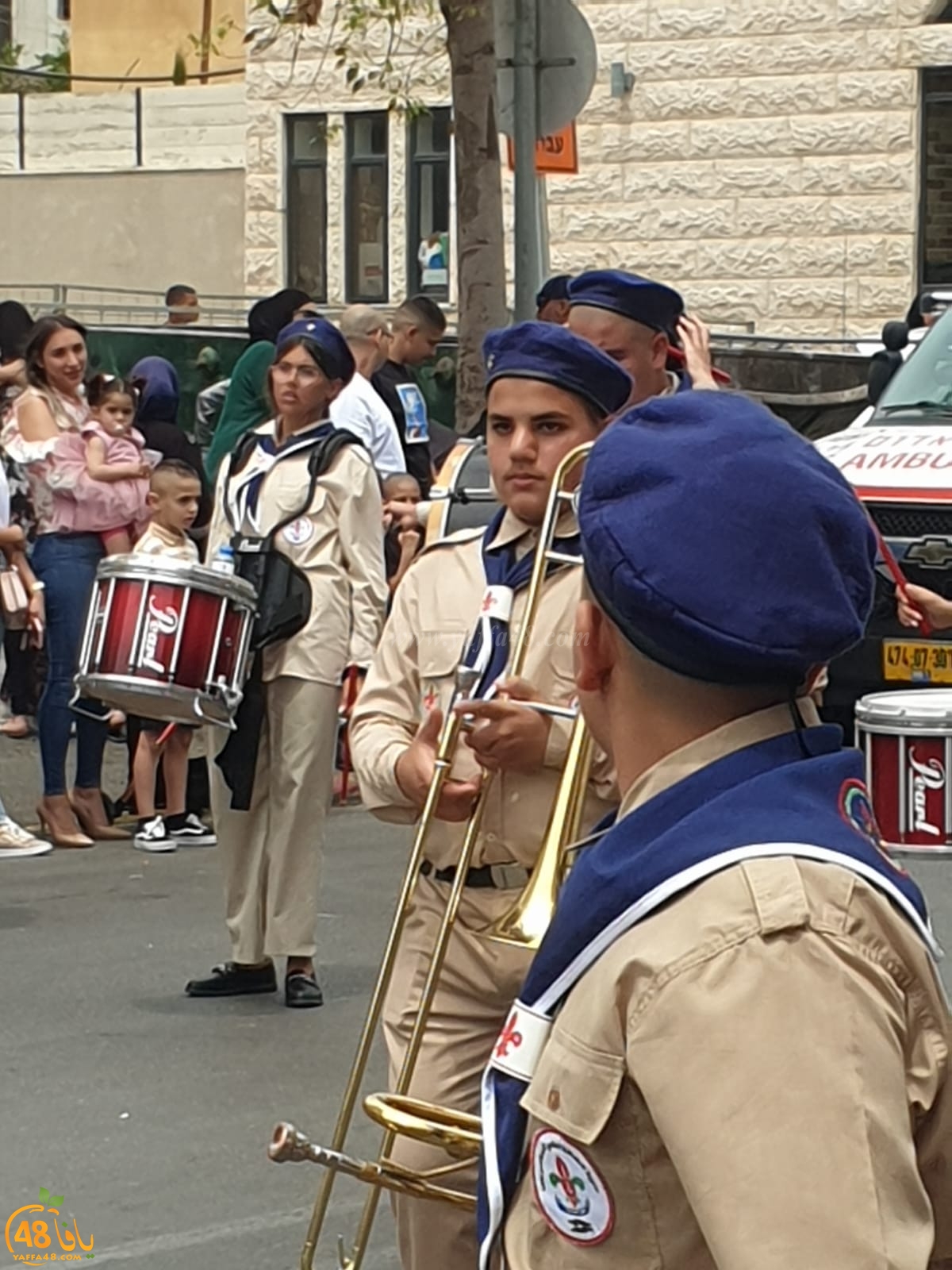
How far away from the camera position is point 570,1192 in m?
1.99

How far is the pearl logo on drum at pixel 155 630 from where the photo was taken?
24.0 ft

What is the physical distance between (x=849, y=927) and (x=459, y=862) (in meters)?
2.21

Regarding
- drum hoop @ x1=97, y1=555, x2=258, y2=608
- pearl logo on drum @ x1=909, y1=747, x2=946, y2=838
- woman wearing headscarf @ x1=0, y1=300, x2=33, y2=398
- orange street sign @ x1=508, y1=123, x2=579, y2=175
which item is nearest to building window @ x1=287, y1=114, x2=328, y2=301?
woman wearing headscarf @ x1=0, y1=300, x2=33, y2=398

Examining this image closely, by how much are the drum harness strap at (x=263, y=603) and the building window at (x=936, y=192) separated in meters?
16.1

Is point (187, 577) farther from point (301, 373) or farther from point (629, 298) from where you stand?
point (629, 298)

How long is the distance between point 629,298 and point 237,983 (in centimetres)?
341

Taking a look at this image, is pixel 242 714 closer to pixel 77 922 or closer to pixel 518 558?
pixel 77 922

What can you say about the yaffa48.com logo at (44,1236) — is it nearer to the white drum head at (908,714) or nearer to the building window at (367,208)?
the white drum head at (908,714)

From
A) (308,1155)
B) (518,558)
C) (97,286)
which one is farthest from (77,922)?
(97,286)

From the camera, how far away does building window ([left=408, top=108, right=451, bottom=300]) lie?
25516 millimetres

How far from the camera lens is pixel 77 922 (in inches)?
349

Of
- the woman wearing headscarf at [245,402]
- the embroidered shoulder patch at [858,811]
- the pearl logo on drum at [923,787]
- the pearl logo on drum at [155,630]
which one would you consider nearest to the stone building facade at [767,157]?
the woman wearing headscarf at [245,402]

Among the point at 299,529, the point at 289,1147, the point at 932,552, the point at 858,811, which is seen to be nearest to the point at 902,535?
the point at 932,552

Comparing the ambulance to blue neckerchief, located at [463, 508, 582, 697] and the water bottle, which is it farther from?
blue neckerchief, located at [463, 508, 582, 697]
